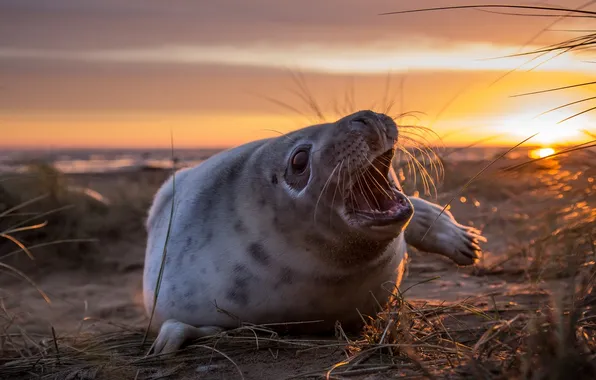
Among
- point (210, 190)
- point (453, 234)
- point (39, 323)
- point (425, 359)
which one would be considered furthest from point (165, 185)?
point (425, 359)

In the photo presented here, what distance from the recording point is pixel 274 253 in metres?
2.73

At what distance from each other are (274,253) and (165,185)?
1.39 m

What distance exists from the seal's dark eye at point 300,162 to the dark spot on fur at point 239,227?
328 millimetres

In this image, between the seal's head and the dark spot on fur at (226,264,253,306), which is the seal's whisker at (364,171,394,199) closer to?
the seal's head

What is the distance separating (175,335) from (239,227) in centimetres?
→ 48

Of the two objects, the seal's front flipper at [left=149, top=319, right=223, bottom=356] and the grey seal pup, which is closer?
the grey seal pup

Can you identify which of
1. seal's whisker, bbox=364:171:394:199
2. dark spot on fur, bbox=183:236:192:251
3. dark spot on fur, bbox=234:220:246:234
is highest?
seal's whisker, bbox=364:171:394:199

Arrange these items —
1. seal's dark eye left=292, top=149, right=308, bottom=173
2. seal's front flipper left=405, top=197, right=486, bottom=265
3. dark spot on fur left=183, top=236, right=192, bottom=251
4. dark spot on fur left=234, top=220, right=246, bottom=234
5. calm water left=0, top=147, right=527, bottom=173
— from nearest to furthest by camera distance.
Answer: seal's dark eye left=292, top=149, right=308, bottom=173, dark spot on fur left=234, top=220, right=246, bottom=234, dark spot on fur left=183, top=236, right=192, bottom=251, seal's front flipper left=405, top=197, right=486, bottom=265, calm water left=0, top=147, right=527, bottom=173

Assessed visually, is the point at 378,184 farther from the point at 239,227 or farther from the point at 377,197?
the point at 239,227

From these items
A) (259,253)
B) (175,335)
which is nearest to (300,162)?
(259,253)

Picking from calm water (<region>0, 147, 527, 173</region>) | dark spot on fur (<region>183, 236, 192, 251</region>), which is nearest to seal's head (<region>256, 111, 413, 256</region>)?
dark spot on fur (<region>183, 236, 192, 251</region>)

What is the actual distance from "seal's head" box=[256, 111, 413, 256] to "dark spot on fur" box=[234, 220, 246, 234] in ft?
0.65

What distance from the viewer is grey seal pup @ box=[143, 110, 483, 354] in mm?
2568

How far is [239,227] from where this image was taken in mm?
2887
